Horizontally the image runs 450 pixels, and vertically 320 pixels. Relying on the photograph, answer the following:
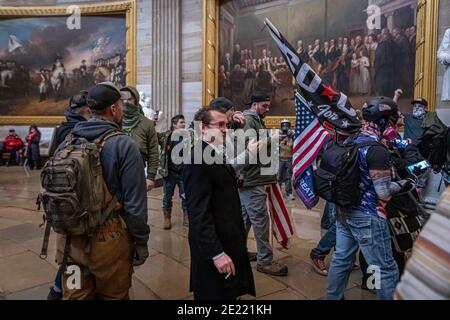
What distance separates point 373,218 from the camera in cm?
251

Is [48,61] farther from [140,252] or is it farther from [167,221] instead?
[140,252]

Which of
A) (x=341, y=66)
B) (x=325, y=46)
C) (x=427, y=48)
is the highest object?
(x=325, y=46)

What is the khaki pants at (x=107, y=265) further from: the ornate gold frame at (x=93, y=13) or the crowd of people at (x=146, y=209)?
the ornate gold frame at (x=93, y=13)

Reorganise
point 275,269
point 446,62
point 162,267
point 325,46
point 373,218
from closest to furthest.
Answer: point 373,218 < point 275,269 < point 162,267 < point 446,62 < point 325,46

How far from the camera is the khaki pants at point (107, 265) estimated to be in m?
2.17

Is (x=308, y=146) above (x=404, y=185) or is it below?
above

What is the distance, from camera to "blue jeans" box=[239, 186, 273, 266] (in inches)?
142

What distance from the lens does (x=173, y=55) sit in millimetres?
12359

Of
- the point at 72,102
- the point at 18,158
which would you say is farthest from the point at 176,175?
the point at 18,158

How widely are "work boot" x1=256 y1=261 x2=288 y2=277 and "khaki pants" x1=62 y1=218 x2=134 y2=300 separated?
65.4 inches

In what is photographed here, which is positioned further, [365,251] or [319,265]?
[319,265]

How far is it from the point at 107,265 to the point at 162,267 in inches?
68.6

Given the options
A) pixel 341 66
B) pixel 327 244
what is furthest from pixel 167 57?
pixel 327 244

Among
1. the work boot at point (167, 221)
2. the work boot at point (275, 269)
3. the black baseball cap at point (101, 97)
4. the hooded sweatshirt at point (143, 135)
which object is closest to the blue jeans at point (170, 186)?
the work boot at point (167, 221)
